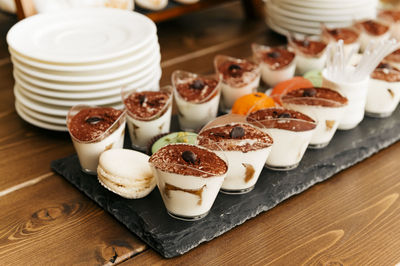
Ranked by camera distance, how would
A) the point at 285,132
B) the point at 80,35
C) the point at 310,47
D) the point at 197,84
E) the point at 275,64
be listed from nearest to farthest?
the point at 285,132 → the point at 197,84 → the point at 80,35 → the point at 275,64 → the point at 310,47

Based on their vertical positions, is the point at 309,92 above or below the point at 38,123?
above

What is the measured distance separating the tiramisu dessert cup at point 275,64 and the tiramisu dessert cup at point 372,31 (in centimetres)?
43

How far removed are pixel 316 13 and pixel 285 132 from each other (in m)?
0.99

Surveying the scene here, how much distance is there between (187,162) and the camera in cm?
111

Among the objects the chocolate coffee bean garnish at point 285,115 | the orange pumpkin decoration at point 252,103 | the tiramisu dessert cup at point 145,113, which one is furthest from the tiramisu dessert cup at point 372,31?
the tiramisu dessert cup at point 145,113

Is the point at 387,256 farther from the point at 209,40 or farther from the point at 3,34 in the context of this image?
the point at 3,34

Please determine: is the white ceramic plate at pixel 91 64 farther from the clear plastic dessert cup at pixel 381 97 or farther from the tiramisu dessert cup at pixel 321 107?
the clear plastic dessert cup at pixel 381 97

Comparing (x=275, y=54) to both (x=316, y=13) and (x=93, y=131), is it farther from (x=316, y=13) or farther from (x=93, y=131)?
(x=93, y=131)

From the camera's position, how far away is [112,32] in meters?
1.63

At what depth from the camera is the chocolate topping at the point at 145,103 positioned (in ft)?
4.59

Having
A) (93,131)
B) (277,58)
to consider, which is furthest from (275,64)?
(93,131)

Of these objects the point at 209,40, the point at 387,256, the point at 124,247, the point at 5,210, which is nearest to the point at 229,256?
the point at 124,247

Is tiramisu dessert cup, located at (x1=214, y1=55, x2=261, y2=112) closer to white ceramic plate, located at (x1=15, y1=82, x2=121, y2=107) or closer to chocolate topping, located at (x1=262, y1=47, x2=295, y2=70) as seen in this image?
chocolate topping, located at (x1=262, y1=47, x2=295, y2=70)

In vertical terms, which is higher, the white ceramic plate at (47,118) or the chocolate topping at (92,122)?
the chocolate topping at (92,122)
